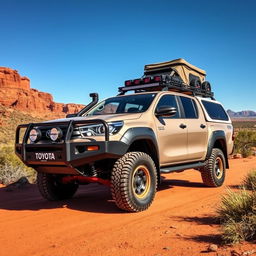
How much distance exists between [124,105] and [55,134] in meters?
2.07

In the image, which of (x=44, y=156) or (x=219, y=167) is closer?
(x=44, y=156)

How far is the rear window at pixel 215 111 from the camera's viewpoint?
7.93m

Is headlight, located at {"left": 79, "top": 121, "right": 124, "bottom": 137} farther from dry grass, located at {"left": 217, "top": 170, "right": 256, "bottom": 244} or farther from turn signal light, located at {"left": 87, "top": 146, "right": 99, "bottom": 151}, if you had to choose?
dry grass, located at {"left": 217, "top": 170, "right": 256, "bottom": 244}

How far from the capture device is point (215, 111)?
835 cm

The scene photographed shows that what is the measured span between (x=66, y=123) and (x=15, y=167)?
4892mm

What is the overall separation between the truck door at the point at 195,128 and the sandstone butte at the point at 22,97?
318 ft

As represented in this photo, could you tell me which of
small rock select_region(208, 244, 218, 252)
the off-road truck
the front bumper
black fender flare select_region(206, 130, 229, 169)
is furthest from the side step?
small rock select_region(208, 244, 218, 252)

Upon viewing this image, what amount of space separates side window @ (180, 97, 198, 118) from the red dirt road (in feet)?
5.62

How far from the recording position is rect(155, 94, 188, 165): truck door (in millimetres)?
5809

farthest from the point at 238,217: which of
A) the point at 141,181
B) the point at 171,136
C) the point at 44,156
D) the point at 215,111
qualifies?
the point at 215,111

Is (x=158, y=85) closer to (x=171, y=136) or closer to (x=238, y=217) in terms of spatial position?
(x=171, y=136)

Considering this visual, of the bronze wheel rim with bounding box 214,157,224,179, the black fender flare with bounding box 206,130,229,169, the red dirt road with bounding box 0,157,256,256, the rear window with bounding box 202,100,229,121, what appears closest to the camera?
the red dirt road with bounding box 0,157,256,256

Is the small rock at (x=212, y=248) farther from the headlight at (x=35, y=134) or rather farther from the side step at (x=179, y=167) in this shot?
the headlight at (x=35, y=134)

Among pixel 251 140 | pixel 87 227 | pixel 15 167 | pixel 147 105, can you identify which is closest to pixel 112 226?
pixel 87 227
